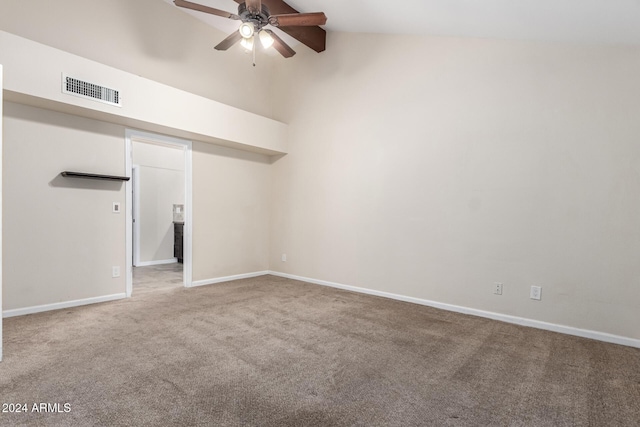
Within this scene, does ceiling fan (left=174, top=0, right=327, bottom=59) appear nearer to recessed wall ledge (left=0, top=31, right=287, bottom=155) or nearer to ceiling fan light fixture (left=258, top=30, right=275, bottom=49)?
ceiling fan light fixture (left=258, top=30, right=275, bottom=49)

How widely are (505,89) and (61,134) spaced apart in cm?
489

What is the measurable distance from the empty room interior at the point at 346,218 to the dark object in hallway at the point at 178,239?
7.28 ft

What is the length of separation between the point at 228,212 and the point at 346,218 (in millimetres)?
1938

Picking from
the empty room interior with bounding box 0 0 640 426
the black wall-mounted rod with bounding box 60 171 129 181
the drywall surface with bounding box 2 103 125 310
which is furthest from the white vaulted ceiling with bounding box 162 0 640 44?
the black wall-mounted rod with bounding box 60 171 129 181

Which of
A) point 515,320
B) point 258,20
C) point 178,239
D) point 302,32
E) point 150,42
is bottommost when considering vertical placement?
point 515,320

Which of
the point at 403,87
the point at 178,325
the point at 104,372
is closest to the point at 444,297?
the point at 403,87

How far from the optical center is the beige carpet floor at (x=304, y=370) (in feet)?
5.98

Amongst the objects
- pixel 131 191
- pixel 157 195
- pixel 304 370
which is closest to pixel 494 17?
pixel 304 370

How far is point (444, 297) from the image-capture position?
13.0 ft

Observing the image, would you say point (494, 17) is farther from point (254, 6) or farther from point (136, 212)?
point (136, 212)

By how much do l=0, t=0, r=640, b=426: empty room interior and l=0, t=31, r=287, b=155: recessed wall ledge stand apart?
0.02 m

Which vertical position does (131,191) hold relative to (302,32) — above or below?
below

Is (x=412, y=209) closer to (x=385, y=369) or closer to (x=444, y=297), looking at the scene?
(x=444, y=297)

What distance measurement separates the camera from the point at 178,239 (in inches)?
286
